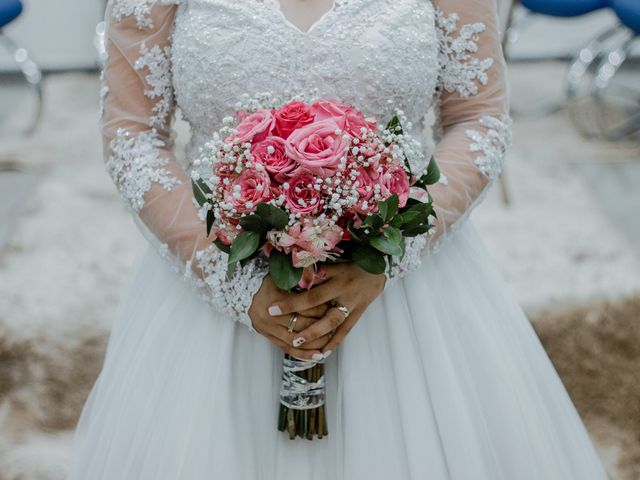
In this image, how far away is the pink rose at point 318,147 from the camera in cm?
89

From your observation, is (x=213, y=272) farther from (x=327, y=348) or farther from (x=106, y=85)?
(x=106, y=85)

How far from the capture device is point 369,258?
0.95m

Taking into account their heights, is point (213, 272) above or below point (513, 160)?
above

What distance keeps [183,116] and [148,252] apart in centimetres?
29

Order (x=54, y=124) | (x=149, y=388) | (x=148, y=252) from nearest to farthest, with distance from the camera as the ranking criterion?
(x=149, y=388) < (x=148, y=252) < (x=54, y=124)

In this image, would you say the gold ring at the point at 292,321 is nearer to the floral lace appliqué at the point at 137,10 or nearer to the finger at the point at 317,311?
the finger at the point at 317,311

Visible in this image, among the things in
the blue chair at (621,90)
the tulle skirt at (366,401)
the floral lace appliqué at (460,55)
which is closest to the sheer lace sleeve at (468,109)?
the floral lace appliqué at (460,55)

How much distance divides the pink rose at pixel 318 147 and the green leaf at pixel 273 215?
0.20ft

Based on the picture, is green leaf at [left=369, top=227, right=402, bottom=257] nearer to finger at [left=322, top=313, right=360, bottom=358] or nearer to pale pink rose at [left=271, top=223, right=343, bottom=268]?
pale pink rose at [left=271, top=223, right=343, bottom=268]

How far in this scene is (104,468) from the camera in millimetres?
1230

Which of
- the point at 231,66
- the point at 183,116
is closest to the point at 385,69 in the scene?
the point at 231,66

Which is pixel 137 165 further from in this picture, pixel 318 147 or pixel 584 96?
pixel 584 96

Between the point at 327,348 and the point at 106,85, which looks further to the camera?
the point at 106,85

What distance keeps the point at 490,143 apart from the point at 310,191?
0.49 m
